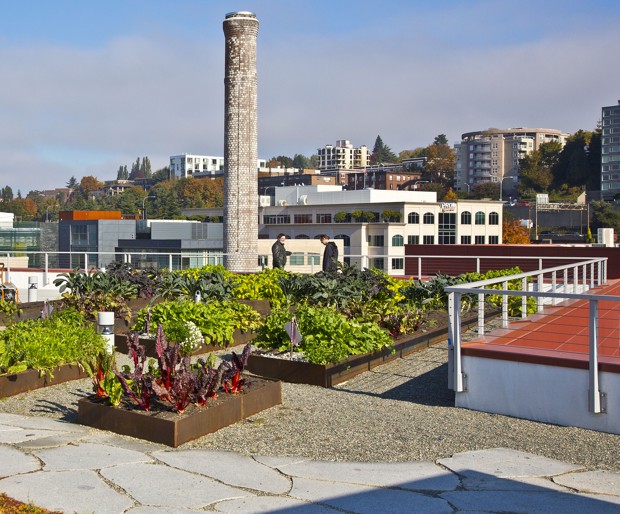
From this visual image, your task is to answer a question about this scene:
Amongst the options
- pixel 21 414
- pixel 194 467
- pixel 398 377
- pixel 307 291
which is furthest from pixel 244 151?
pixel 194 467

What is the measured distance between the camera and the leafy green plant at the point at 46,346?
8.92m

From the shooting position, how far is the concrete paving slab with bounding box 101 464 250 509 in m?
5.04

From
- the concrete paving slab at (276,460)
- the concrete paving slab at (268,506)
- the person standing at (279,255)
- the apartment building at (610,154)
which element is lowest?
the concrete paving slab at (276,460)

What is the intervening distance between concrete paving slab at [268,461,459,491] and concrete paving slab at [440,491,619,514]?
9.4 inches

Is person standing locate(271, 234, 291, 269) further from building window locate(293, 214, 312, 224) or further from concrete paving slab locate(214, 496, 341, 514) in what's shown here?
building window locate(293, 214, 312, 224)

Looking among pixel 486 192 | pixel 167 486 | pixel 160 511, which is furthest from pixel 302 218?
pixel 160 511

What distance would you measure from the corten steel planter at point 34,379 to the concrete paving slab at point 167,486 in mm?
3365

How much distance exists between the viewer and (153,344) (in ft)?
35.7

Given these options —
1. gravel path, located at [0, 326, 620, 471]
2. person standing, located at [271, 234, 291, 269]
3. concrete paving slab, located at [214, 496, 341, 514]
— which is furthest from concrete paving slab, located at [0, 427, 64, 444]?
person standing, located at [271, 234, 291, 269]

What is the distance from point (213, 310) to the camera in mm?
11484

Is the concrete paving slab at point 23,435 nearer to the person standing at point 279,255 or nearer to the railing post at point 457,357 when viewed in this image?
the railing post at point 457,357

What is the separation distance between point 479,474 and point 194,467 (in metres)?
2.17

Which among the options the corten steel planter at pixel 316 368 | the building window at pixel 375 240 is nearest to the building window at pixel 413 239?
the building window at pixel 375 240

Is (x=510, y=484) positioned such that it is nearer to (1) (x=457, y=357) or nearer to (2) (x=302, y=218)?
(1) (x=457, y=357)
